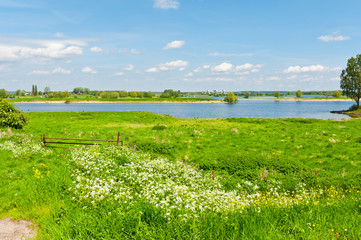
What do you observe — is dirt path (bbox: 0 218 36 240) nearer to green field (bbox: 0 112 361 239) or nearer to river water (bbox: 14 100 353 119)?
green field (bbox: 0 112 361 239)

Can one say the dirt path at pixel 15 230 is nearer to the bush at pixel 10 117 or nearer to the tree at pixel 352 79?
the bush at pixel 10 117

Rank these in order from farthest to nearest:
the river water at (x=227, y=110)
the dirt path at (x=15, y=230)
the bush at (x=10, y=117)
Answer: the river water at (x=227, y=110), the bush at (x=10, y=117), the dirt path at (x=15, y=230)

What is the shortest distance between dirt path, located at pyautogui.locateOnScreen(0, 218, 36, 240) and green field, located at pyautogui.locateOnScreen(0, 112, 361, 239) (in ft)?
0.95

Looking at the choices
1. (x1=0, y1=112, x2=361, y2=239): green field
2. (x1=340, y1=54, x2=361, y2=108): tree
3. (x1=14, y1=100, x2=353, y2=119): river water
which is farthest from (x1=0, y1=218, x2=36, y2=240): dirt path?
(x1=340, y1=54, x2=361, y2=108): tree

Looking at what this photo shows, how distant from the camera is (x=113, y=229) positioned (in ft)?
20.0

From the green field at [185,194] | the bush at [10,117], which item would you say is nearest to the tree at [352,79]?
the green field at [185,194]

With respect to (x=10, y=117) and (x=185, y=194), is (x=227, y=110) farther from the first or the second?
(x=185, y=194)

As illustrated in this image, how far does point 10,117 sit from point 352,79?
11291cm

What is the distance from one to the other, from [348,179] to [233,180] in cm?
664

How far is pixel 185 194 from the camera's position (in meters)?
8.98

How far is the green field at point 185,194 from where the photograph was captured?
239 inches

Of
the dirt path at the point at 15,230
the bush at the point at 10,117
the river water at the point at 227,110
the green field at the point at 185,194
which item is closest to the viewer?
the green field at the point at 185,194

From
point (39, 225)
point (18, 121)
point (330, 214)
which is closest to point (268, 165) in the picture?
point (330, 214)

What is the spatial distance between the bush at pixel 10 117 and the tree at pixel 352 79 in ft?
360
